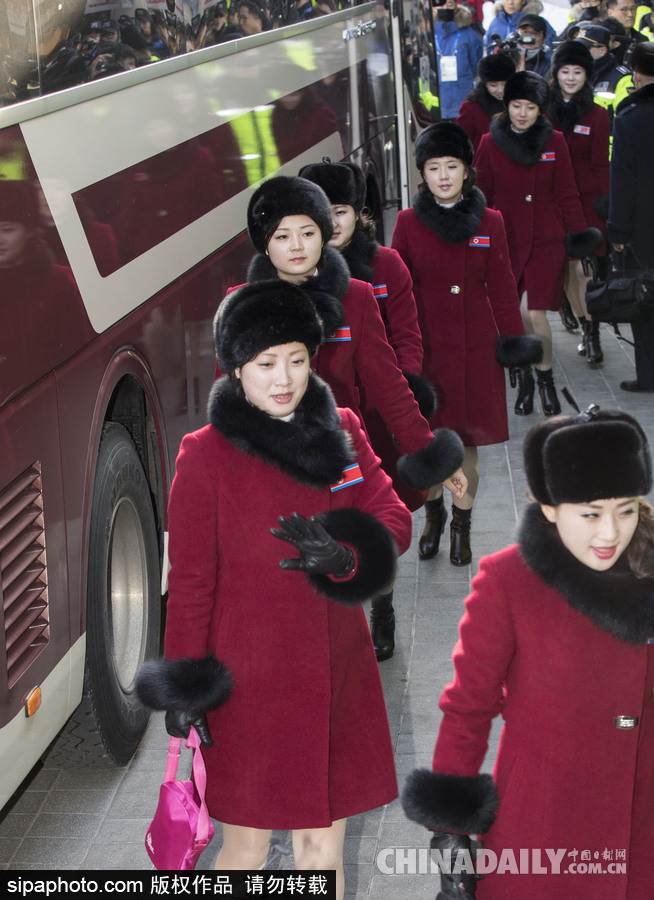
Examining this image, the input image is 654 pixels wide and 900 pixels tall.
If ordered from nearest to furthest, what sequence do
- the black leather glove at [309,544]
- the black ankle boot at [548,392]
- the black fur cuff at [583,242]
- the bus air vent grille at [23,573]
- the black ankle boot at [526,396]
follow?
the black leather glove at [309,544], the bus air vent grille at [23,573], the black ankle boot at [548,392], the black ankle boot at [526,396], the black fur cuff at [583,242]

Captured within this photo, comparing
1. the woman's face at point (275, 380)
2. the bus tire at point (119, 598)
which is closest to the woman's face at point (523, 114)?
the bus tire at point (119, 598)

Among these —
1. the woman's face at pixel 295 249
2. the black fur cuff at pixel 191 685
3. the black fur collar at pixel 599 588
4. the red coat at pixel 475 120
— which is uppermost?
the black fur collar at pixel 599 588

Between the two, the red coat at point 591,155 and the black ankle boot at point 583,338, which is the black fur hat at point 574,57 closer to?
the red coat at point 591,155

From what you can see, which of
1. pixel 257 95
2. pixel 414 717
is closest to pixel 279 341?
pixel 414 717

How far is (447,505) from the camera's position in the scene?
718cm

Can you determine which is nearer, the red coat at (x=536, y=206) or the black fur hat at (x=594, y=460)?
the black fur hat at (x=594, y=460)

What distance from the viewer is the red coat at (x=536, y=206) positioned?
328 inches

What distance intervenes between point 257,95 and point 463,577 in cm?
251

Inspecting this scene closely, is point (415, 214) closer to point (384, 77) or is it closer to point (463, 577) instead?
point (463, 577)

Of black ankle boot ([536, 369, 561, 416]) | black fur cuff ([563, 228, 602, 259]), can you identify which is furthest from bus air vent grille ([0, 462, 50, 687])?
black fur cuff ([563, 228, 602, 259])

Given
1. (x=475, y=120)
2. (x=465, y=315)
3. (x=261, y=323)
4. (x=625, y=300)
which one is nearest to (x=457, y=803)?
(x=261, y=323)

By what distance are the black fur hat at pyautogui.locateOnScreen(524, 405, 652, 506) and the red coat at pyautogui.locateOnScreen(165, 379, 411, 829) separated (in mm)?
693

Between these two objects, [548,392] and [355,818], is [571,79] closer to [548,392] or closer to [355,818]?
[548,392]

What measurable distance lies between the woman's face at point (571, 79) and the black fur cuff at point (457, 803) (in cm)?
777
